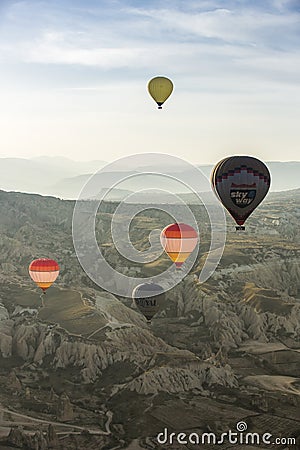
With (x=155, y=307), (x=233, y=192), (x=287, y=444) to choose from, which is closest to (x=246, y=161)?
(x=233, y=192)

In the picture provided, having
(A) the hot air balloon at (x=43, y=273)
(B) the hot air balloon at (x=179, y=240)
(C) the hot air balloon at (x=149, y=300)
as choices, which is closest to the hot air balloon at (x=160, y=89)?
(B) the hot air balloon at (x=179, y=240)

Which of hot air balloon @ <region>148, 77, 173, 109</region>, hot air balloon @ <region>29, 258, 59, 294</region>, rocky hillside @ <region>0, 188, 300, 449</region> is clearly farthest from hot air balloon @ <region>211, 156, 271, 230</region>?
hot air balloon @ <region>29, 258, 59, 294</region>

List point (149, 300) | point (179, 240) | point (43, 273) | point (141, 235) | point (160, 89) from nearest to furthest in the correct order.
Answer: point (160, 89) → point (149, 300) → point (179, 240) → point (43, 273) → point (141, 235)

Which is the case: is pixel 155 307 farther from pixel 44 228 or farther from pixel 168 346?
pixel 44 228

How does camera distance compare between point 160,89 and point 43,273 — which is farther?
point 43,273

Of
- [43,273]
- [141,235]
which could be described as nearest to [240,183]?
[43,273]

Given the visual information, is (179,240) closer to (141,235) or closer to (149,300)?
(149,300)
